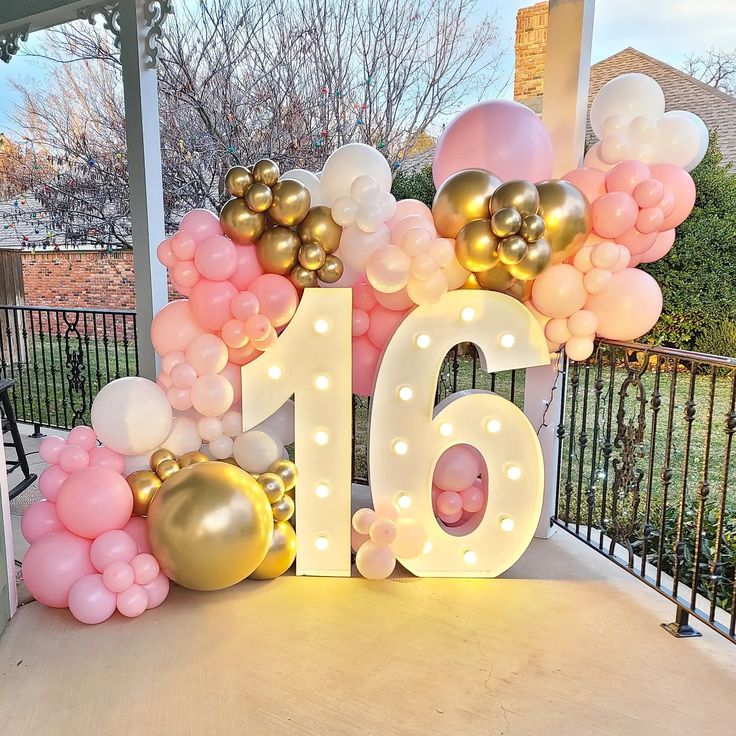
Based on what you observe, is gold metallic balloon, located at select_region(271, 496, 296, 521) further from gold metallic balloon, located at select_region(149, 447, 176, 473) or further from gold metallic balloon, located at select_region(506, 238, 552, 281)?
gold metallic balloon, located at select_region(506, 238, 552, 281)

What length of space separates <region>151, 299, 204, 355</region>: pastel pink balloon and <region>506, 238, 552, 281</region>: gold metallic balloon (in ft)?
4.08

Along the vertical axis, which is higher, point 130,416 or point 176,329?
point 176,329

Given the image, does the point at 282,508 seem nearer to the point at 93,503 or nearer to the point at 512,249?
the point at 93,503

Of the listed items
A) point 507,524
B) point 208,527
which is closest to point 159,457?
point 208,527

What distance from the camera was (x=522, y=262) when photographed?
2172 mm

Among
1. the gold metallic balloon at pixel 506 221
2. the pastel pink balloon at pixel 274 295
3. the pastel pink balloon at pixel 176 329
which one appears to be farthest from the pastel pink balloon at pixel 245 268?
the gold metallic balloon at pixel 506 221

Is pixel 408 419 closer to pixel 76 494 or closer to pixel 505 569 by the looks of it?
pixel 505 569

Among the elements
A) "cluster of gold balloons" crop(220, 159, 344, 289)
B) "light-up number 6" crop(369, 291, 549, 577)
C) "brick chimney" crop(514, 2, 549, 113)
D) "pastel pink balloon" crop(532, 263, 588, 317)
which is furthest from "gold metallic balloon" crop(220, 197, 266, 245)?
"brick chimney" crop(514, 2, 549, 113)

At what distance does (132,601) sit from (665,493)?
2.04 metres

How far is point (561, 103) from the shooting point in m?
2.71

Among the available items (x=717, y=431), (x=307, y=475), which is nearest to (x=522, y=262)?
(x=307, y=475)

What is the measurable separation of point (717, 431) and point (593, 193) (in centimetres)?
414

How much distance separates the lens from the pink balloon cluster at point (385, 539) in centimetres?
239

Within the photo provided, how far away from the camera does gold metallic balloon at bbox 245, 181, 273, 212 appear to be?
223cm
